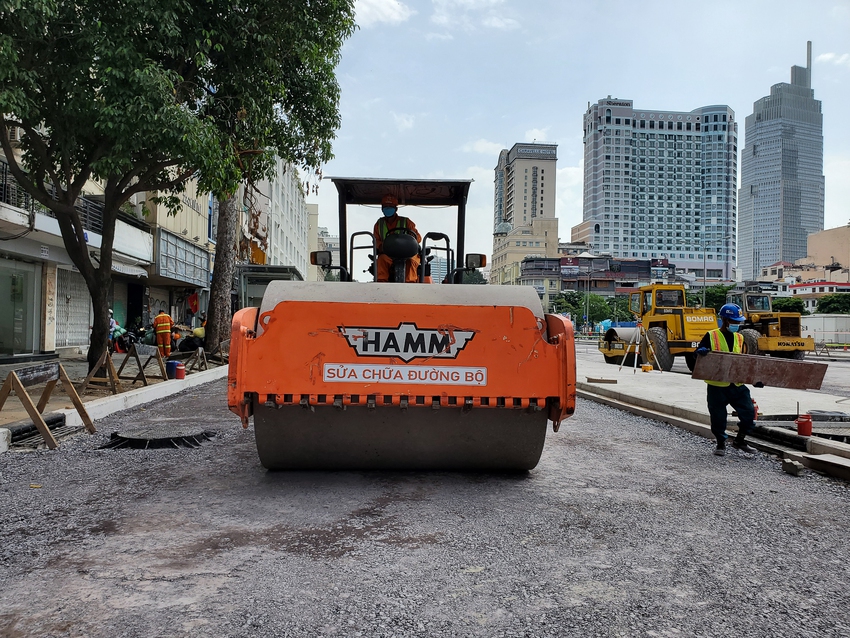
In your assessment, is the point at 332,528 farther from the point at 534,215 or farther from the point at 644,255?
the point at 644,255

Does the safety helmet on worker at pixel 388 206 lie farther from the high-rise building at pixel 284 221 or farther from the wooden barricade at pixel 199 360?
the high-rise building at pixel 284 221

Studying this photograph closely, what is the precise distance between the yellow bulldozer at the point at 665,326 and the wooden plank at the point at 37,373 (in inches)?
504

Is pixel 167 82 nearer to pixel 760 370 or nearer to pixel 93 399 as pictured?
pixel 93 399

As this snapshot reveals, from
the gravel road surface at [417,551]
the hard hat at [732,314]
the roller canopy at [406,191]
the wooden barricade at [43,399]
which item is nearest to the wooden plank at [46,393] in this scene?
the wooden barricade at [43,399]

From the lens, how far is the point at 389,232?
265 inches

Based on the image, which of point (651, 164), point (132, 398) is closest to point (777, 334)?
point (132, 398)

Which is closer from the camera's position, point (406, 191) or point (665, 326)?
point (406, 191)

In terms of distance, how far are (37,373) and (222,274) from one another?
21.0 ft

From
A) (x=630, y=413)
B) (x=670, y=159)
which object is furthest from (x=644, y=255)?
(x=630, y=413)

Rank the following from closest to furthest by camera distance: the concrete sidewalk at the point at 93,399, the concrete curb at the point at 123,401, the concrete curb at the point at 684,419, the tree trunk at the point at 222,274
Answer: the concrete curb at the point at 684,419 → the concrete sidewalk at the point at 93,399 → the concrete curb at the point at 123,401 → the tree trunk at the point at 222,274

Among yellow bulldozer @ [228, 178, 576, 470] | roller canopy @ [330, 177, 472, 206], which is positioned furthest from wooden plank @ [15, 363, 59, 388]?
yellow bulldozer @ [228, 178, 576, 470]

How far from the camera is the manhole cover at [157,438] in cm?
673

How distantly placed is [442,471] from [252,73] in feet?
29.0

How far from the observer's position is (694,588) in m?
3.11
